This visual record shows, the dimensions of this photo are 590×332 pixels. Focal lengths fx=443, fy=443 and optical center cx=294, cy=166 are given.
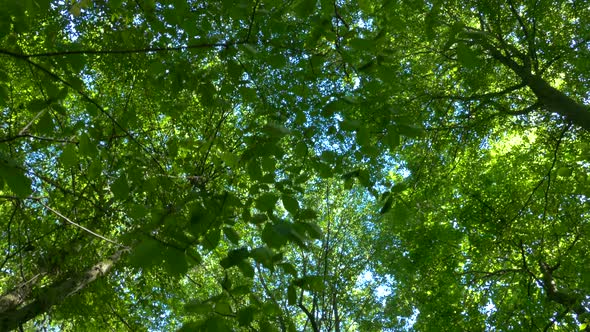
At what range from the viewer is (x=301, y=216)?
173cm

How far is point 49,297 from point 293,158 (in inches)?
140

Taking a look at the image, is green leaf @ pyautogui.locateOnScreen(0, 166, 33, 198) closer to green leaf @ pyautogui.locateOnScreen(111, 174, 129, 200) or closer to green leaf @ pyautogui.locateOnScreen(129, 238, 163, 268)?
green leaf @ pyautogui.locateOnScreen(111, 174, 129, 200)

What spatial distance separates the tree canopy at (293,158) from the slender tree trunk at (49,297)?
0.10 ft

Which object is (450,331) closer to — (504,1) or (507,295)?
(507,295)

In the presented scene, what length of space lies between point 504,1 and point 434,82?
1960 millimetres

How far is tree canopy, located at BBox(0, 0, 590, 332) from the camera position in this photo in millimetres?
2029

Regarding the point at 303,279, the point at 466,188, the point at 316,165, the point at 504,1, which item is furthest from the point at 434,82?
the point at 303,279

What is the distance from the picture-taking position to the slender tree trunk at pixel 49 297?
5.35m

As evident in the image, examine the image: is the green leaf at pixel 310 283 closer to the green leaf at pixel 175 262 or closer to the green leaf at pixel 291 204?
the green leaf at pixel 291 204

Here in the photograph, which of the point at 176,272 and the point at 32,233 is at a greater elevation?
the point at 32,233

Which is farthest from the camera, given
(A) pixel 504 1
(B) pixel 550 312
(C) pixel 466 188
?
(C) pixel 466 188

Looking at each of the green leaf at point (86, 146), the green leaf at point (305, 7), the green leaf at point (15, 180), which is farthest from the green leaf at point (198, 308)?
the green leaf at point (305, 7)

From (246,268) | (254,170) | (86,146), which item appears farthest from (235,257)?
(86,146)

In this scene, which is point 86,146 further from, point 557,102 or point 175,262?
point 557,102
